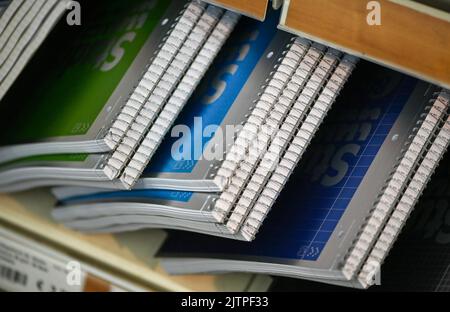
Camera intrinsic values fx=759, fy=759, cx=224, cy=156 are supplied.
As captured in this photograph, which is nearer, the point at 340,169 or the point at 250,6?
the point at 250,6

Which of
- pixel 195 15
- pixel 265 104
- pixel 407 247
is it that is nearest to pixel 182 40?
pixel 195 15

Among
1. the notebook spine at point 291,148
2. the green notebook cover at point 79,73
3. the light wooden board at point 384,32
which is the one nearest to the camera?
the light wooden board at point 384,32

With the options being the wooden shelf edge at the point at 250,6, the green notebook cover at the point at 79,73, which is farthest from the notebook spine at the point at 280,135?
the green notebook cover at the point at 79,73

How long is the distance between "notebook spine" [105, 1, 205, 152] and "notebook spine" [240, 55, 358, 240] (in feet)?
0.70

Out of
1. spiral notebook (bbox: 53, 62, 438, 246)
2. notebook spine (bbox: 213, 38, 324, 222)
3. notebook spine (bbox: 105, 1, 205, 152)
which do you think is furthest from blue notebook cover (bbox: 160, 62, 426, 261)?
notebook spine (bbox: 105, 1, 205, 152)

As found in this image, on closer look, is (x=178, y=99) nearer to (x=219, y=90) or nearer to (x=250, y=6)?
(x=219, y=90)

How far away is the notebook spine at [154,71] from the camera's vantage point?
1.11m

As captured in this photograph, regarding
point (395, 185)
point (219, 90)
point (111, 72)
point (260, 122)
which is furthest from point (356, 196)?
point (111, 72)

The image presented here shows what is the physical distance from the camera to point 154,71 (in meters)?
1.13

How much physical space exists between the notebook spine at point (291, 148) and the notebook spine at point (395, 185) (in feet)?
0.41

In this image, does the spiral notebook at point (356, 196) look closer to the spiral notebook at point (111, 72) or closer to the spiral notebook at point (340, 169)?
the spiral notebook at point (340, 169)

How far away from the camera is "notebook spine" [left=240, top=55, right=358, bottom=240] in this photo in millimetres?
1038

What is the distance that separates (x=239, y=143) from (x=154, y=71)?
0.19 meters
